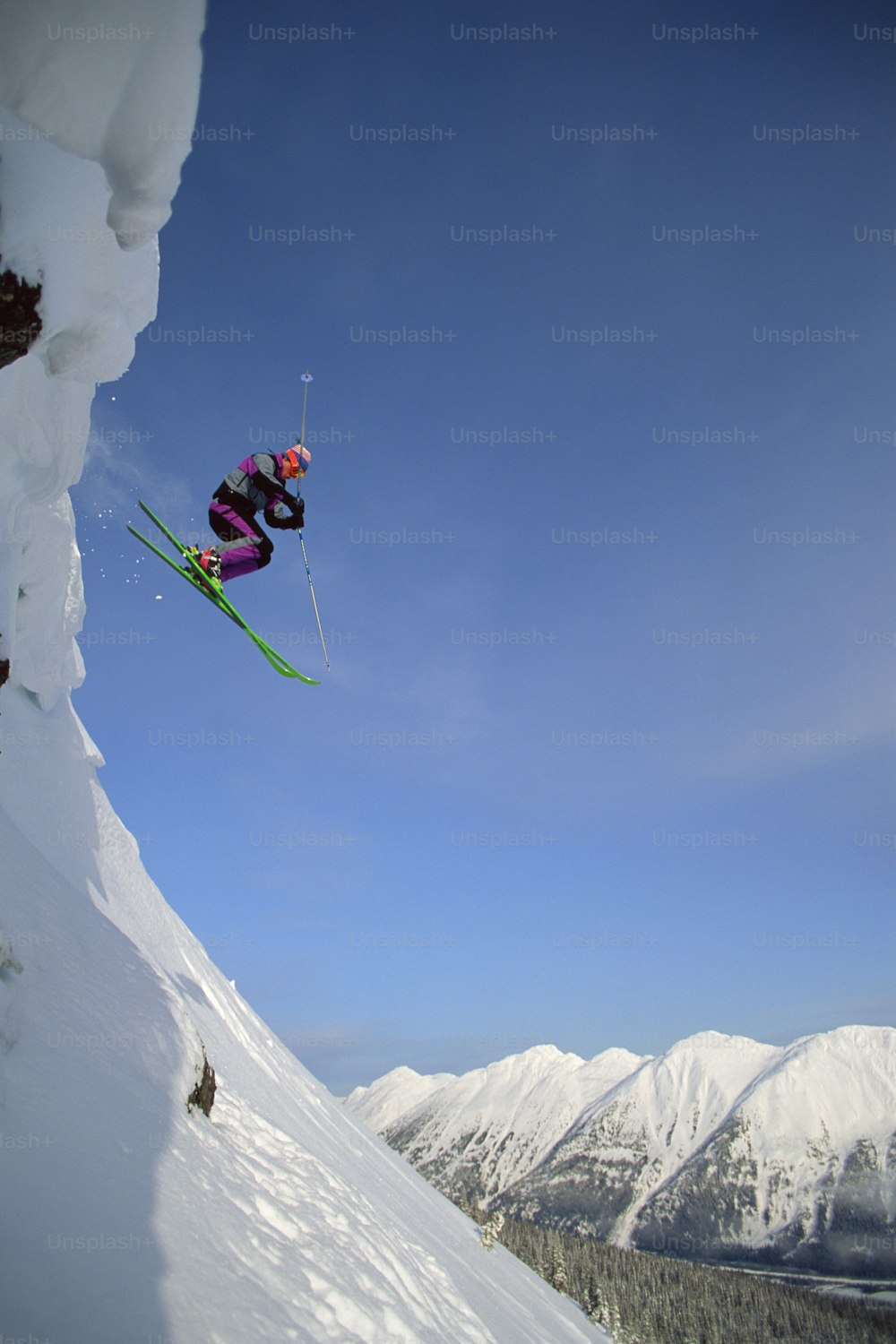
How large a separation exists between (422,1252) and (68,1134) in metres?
8.82

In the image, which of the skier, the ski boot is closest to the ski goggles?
the skier

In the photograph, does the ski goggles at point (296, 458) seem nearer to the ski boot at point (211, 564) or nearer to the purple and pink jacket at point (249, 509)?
the purple and pink jacket at point (249, 509)

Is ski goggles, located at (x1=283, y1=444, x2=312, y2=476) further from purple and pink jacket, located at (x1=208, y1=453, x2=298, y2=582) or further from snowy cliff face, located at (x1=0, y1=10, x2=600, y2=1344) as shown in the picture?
snowy cliff face, located at (x1=0, y1=10, x2=600, y2=1344)

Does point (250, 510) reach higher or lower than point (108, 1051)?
higher

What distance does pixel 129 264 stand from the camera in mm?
7836

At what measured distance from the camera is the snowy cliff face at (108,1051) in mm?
5008

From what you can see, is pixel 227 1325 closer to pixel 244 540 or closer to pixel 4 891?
pixel 4 891

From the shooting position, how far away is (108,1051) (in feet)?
27.5

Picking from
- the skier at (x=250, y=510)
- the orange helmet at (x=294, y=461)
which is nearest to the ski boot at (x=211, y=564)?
the skier at (x=250, y=510)


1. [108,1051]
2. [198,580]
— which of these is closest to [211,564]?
[198,580]

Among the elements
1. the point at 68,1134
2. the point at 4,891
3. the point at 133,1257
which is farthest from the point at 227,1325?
the point at 4,891

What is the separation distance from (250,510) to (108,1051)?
9.27m

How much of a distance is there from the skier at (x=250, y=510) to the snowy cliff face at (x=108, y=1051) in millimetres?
2745

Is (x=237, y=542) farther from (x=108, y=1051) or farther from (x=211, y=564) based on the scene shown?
(x=108, y=1051)
